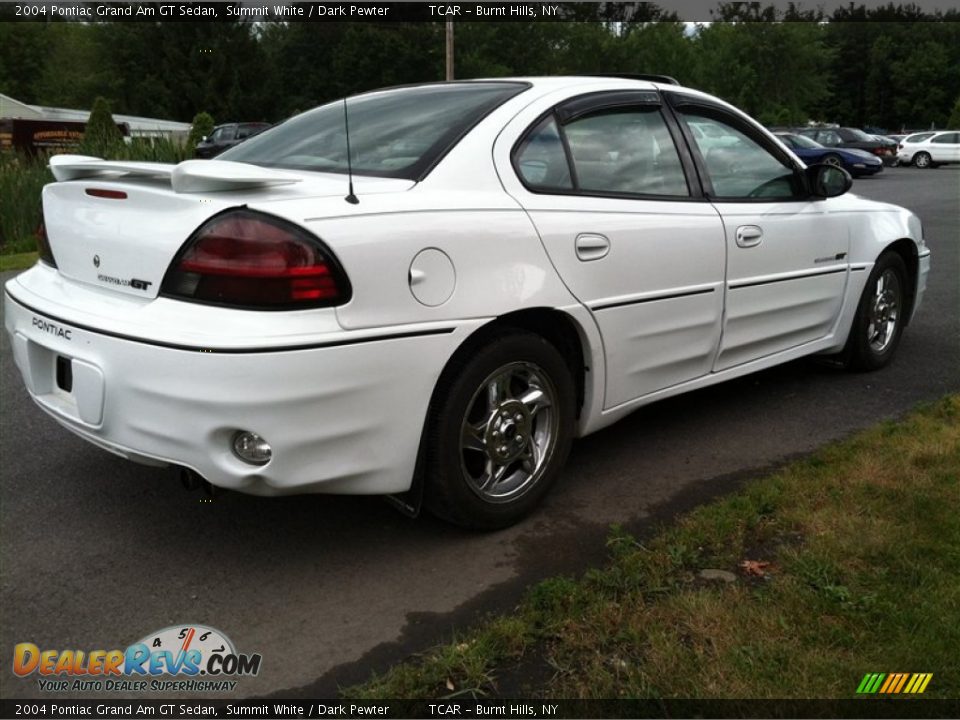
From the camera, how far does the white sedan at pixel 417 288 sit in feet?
8.68

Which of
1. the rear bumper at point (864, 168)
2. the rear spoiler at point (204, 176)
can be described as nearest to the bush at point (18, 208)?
the rear spoiler at point (204, 176)

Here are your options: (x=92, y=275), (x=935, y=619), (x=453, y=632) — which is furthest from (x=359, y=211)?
(x=935, y=619)

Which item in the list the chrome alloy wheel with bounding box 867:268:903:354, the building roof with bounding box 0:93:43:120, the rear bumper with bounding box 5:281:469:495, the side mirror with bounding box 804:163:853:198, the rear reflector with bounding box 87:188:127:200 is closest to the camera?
the rear bumper with bounding box 5:281:469:495

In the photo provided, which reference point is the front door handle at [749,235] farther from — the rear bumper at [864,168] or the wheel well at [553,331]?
the rear bumper at [864,168]

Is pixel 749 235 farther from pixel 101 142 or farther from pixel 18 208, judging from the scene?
pixel 101 142

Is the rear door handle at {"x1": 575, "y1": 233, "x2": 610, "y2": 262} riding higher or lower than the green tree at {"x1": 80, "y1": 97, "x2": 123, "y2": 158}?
lower

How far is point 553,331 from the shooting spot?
3402mm

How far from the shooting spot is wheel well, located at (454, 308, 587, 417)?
3107mm

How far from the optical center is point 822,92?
196 feet

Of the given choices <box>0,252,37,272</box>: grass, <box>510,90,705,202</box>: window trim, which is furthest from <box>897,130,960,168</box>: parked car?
<box>510,90,705,202</box>: window trim

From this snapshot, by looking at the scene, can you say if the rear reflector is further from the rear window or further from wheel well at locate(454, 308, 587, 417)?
wheel well at locate(454, 308, 587, 417)

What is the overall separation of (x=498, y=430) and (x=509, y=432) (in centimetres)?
6

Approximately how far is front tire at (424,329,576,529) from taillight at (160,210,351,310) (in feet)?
1.84

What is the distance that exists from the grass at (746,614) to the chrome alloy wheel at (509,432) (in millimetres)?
409
